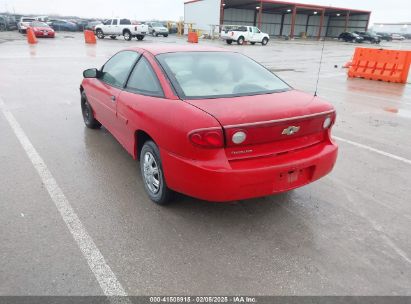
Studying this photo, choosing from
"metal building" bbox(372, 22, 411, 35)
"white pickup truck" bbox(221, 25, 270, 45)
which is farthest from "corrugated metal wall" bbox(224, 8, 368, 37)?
"metal building" bbox(372, 22, 411, 35)

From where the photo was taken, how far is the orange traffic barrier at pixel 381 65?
12191 mm

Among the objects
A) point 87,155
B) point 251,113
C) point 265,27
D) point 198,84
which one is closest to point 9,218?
point 87,155

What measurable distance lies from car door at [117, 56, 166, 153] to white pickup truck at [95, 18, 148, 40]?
3013 cm

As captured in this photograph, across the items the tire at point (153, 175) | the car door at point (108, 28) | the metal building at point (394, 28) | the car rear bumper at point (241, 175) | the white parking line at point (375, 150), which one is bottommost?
the metal building at point (394, 28)

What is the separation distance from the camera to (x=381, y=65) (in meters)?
12.9

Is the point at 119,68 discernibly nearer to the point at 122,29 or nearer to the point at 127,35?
the point at 127,35

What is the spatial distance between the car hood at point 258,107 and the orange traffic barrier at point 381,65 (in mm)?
10744

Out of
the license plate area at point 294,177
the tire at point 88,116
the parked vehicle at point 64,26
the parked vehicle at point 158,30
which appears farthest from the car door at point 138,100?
the parked vehicle at point 64,26

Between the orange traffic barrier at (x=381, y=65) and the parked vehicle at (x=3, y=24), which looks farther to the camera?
the parked vehicle at (x=3, y=24)

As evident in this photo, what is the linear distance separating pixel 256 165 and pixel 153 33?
Result: 42118 millimetres

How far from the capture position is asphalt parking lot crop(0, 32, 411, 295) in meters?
2.47

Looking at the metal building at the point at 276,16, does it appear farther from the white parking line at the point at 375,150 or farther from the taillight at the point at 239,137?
the taillight at the point at 239,137

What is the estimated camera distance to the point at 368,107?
821 cm

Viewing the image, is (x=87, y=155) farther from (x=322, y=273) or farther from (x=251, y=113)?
(x=322, y=273)
